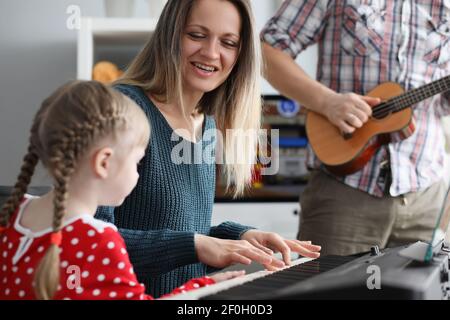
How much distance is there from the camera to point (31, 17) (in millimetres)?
2789

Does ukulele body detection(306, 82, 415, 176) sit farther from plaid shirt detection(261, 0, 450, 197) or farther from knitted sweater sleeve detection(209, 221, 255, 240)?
knitted sweater sleeve detection(209, 221, 255, 240)

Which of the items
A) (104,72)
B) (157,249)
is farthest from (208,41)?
(104,72)

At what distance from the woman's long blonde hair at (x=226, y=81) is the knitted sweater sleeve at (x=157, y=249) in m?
0.34

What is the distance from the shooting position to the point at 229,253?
0.97 metres

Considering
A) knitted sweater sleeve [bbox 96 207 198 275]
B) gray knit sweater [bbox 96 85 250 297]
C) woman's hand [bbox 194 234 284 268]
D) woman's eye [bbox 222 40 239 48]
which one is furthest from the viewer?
woman's eye [bbox 222 40 239 48]

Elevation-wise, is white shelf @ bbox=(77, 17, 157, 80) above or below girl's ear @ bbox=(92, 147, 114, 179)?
above

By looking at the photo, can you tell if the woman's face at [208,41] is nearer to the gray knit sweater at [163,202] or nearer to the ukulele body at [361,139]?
the gray knit sweater at [163,202]

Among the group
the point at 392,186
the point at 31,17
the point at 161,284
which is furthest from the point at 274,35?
the point at 31,17

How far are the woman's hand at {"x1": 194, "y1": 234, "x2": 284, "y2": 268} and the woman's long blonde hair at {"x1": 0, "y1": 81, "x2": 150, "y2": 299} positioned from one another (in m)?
0.21

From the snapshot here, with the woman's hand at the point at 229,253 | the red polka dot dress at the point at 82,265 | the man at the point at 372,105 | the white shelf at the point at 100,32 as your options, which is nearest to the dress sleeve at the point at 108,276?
the red polka dot dress at the point at 82,265

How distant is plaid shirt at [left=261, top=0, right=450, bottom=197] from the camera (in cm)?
170

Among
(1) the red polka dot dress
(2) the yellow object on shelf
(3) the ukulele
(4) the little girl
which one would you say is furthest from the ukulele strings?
(2) the yellow object on shelf

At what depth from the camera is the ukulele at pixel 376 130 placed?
1684 mm

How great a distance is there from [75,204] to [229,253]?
0.26m
